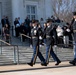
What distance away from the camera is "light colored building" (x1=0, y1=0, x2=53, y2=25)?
28797 mm

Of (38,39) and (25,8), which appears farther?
(25,8)

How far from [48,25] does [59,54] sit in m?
5.82

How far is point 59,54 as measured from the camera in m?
20.6

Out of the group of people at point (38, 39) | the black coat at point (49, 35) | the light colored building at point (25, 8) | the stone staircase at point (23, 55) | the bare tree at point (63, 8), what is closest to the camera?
the group of people at point (38, 39)

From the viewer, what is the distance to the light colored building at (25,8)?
94.5ft

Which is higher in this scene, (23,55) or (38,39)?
(38,39)

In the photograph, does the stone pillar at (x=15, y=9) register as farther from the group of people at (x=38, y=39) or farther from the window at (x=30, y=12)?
the group of people at (x=38, y=39)

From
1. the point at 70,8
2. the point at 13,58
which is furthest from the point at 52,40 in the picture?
the point at 70,8

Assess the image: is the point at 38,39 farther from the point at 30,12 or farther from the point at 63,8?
the point at 63,8

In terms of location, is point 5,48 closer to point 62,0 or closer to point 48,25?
point 48,25

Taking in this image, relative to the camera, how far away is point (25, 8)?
1186 inches

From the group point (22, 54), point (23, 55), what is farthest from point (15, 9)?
point (23, 55)

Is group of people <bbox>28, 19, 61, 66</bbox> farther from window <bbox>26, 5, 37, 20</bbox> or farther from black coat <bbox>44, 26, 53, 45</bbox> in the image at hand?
window <bbox>26, 5, 37, 20</bbox>

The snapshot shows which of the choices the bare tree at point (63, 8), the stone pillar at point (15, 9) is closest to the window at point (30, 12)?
the stone pillar at point (15, 9)
